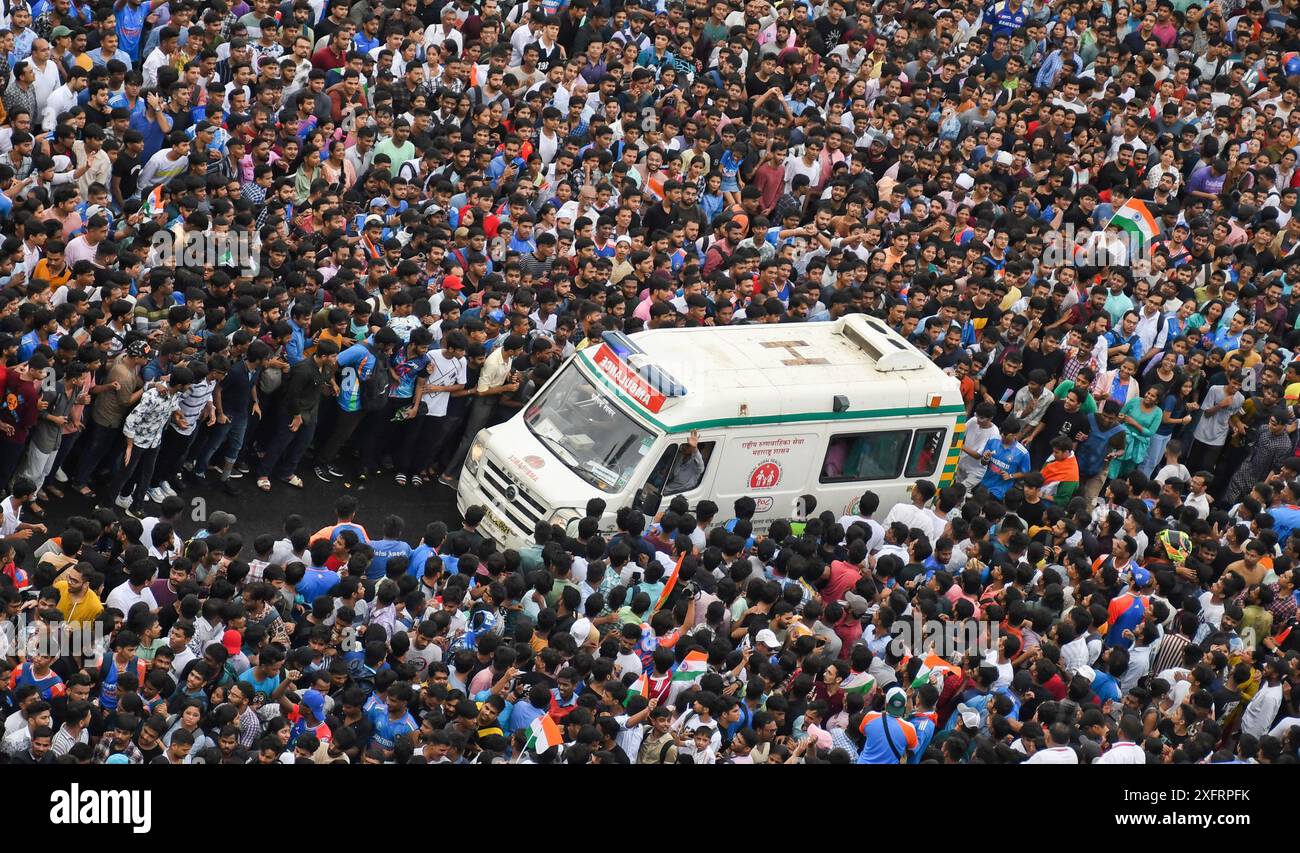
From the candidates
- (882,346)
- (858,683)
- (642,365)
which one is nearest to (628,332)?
(642,365)

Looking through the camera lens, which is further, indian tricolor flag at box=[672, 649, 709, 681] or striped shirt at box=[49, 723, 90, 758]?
indian tricolor flag at box=[672, 649, 709, 681]

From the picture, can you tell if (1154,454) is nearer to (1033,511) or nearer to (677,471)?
(1033,511)

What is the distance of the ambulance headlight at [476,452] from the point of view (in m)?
19.0

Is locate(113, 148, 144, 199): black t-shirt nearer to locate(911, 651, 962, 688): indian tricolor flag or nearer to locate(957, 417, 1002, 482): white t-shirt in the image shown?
locate(957, 417, 1002, 482): white t-shirt

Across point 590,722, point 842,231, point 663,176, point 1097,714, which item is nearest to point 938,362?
point 842,231

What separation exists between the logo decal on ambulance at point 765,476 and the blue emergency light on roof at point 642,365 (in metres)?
1.09

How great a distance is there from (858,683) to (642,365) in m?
4.01

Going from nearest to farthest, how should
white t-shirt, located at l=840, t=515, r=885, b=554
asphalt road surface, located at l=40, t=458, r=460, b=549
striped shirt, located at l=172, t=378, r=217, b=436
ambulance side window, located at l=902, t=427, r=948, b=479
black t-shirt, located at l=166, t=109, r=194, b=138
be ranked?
striped shirt, located at l=172, t=378, r=217, b=436, white t-shirt, located at l=840, t=515, r=885, b=554, asphalt road surface, located at l=40, t=458, r=460, b=549, ambulance side window, located at l=902, t=427, r=948, b=479, black t-shirt, located at l=166, t=109, r=194, b=138

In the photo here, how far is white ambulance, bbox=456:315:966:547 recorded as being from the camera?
60.0 ft

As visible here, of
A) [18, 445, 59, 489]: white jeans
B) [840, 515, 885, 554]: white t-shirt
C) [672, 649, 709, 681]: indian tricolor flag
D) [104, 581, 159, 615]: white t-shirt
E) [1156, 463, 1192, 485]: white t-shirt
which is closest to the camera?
[104, 581, 159, 615]: white t-shirt

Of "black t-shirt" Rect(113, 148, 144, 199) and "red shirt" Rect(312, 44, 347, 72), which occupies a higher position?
"red shirt" Rect(312, 44, 347, 72)

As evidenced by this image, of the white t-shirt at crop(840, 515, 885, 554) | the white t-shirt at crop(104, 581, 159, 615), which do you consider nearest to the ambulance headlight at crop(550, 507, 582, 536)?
the white t-shirt at crop(840, 515, 885, 554)

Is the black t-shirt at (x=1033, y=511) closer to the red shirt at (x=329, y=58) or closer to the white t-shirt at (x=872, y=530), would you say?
the white t-shirt at (x=872, y=530)

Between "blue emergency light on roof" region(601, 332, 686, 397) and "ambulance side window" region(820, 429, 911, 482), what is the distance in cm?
172
